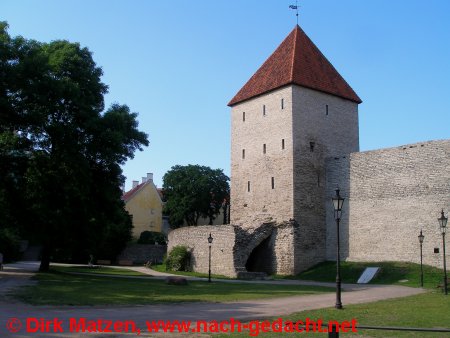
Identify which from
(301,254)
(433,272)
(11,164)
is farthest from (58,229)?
(433,272)

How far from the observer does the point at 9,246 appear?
44.1 meters

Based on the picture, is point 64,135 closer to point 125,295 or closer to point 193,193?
point 125,295

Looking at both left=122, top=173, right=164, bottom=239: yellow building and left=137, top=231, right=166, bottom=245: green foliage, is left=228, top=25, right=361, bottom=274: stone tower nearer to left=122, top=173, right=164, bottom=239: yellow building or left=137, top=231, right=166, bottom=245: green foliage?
left=137, top=231, right=166, bottom=245: green foliage

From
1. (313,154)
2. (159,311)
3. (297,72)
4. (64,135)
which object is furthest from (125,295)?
(297,72)

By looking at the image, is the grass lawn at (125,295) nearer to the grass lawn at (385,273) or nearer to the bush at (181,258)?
the grass lawn at (385,273)

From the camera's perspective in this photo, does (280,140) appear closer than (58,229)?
No

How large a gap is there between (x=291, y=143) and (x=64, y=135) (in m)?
14.6

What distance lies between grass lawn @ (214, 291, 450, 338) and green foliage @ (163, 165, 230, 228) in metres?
40.7

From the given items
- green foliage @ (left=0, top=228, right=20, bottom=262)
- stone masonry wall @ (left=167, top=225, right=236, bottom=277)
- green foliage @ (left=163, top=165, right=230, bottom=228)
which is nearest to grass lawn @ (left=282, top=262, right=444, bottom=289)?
stone masonry wall @ (left=167, top=225, right=236, bottom=277)

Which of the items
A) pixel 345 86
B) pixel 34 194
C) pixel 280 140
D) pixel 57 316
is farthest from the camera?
pixel 345 86

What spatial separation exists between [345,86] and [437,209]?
12674 millimetres

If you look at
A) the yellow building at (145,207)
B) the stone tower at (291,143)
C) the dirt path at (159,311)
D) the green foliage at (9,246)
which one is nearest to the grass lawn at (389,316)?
the dirt path at (159,311)

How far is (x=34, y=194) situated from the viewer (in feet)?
71.4

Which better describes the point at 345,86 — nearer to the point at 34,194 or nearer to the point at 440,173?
the point at 440,173
